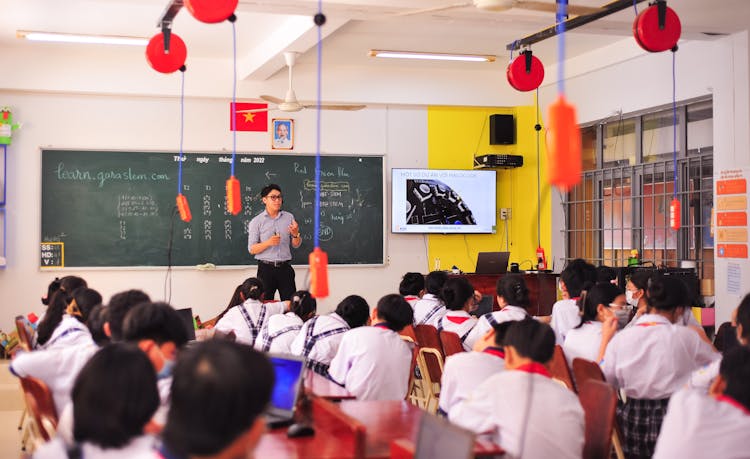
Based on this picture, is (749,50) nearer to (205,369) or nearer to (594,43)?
(594,43)

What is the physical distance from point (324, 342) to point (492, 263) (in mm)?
4410

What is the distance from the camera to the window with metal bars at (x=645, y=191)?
24.9ft

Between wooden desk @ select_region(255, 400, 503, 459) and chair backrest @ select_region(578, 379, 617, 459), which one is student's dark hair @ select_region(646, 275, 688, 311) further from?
wooden desk @ select_region(255, 400, 503, 459)

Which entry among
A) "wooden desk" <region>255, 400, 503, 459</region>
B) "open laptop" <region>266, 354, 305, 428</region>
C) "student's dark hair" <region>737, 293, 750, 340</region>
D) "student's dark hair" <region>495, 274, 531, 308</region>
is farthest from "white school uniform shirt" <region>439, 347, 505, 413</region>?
"student's dark hair" <region>495, 274, 531, 308</region>

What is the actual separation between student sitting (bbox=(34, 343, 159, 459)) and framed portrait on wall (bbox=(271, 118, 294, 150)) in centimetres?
747

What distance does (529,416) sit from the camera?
281 centimetres

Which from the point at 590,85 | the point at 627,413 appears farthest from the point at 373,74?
the point at 627,413

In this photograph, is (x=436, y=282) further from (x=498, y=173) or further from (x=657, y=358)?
(x=498, y=173)

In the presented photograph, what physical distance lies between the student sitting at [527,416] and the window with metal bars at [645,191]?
14.8ft

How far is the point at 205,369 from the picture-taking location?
1.57 meters

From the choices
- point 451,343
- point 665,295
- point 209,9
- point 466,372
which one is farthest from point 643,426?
point 209,9

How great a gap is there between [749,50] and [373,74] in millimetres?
4084

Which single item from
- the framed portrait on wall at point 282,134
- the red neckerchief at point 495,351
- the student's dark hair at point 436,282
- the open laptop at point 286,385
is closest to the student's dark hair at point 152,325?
the open laptop at point 286,385

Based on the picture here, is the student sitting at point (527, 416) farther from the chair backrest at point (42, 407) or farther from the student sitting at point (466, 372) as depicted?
the chair backrest at point (42, 407)
